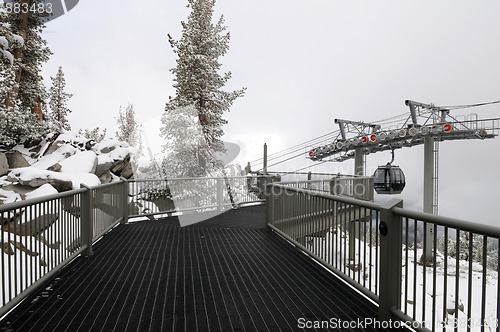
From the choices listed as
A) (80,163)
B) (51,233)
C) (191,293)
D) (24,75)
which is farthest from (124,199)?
(24,75)

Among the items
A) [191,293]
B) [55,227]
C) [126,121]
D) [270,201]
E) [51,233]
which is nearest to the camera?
[191,293]

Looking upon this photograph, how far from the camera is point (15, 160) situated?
15.3 meters

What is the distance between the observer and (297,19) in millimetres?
47844

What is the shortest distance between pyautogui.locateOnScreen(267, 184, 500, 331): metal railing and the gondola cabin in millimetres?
13521

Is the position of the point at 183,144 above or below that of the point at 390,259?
above

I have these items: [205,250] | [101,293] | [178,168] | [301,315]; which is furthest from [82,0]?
[301,315]

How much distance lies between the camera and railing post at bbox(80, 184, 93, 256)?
19.1 feet

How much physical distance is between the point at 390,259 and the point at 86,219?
514 cm

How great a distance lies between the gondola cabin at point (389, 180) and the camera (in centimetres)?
1928

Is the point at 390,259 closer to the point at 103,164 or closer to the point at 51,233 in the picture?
the point at 51,233

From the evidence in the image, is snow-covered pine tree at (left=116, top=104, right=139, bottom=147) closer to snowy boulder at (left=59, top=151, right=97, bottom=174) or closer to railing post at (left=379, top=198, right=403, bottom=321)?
snowy boulder at (left=59, top=151, right=97, bottom=174)

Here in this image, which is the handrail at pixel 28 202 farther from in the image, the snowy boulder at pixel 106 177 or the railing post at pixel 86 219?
the snowy boulder at pixel 106 177

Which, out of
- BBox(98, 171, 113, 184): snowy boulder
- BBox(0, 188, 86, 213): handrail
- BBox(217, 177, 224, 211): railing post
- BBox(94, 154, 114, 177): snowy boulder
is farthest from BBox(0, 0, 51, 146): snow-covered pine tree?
BBox(0, 188, 86, 213): handrail

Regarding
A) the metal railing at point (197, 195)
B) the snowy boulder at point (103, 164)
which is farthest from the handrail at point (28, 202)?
the snowy boulder at point (103, 164)
